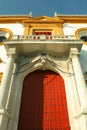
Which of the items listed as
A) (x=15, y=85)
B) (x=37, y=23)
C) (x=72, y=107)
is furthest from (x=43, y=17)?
(x=72, y=107)

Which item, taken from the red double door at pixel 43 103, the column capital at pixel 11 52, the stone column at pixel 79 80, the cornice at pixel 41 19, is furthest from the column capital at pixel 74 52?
the cornice at pixel 41 19

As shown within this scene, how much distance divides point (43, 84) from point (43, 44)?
255 cm

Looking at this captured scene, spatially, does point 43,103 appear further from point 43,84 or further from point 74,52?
point 74,52

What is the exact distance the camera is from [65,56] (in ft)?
39.3

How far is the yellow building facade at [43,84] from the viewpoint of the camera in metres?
9.02

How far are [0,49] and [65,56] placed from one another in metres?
4.73

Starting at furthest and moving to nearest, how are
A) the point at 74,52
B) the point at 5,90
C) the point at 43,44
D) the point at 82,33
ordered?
the point at 82,33 < the point at 43,44 < the point at 74,52 < the point at 5,90

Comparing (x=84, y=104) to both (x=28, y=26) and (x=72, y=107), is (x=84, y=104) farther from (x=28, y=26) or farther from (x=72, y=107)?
(x=28, y=26)

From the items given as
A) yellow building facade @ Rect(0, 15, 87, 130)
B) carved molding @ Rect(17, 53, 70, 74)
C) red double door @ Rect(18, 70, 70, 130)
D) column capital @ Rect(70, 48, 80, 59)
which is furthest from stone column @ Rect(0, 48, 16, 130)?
column capital @ Rect(70, 48, 80, 59)

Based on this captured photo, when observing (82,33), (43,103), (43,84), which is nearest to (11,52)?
(43,84)

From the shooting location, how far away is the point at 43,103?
10031mm

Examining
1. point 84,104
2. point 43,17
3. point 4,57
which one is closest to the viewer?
point 84,104

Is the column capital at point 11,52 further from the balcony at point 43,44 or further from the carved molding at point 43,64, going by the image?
the carved molding at point 43,64

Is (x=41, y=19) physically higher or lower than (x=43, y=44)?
higher
